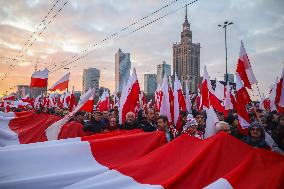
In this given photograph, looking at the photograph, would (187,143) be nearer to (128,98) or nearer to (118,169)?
(118,169)

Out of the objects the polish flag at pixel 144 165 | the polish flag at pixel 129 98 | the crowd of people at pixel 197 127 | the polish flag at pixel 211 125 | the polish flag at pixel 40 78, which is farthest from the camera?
the polish flag at pixel 40 78

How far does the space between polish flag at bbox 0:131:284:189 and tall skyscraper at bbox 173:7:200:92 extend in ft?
320

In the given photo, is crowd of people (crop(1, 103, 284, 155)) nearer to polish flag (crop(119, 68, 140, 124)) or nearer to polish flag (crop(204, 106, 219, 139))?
polish flag (crop(204, 106, 219, 139))

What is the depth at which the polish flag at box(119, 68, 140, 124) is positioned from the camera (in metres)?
8.74

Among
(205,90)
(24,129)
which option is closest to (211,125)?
(205,90)

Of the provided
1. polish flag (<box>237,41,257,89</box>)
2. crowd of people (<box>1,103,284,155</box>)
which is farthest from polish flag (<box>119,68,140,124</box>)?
polish flag (<box>237,41,257,89</box>)

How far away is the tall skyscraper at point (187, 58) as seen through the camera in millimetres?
105812

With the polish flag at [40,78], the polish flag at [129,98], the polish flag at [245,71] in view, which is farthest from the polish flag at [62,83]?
the polish flag at [245,71]

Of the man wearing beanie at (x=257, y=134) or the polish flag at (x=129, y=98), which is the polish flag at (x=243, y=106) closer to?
the man wearing beanie at (x=257, y=134)

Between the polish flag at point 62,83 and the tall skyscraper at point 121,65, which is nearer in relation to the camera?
the polish flag at point 62,83

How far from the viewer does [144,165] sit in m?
3.76

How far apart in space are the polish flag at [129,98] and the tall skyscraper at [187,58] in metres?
92.3

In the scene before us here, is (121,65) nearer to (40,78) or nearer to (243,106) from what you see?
(40,78)

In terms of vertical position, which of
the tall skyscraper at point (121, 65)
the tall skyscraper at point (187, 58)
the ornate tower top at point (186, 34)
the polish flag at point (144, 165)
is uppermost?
A: the ornate tower top at point (186, 34)
